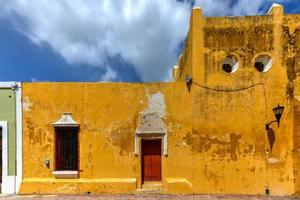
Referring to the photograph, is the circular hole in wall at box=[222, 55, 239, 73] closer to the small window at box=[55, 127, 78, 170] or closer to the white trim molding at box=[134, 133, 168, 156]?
the white trim molding at box=[134, 133, 168, 156]

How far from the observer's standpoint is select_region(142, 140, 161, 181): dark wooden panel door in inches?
531

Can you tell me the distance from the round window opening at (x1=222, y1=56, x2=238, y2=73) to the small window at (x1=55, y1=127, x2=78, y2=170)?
20.6 feet

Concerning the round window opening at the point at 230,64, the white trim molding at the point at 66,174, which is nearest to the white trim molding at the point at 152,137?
the white trim molding at the point at 66,174

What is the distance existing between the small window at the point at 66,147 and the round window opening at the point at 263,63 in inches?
296

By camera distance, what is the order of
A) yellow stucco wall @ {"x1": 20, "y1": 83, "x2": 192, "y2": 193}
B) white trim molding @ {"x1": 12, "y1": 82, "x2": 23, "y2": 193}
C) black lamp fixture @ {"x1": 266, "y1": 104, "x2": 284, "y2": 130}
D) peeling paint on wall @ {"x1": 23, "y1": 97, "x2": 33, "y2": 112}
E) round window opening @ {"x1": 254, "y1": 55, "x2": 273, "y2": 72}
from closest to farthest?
black lamp fixture @ {"x1": 266, "y1": 104, "x2": 284, "y2": 130}, yellow stucco wall @ {"x1": 20, "y1": 83, "x2": 192, "y2": 193}, white trim molding @ {"x1": 12, "y1": 82, "x2": 23, "y2": 193}, round window opening @ {"x1": 254, "y1": 55, "x2": 273, "y2": 72}, peeling paint on wall @ {"x1": 23, "y1": 97, "x2": 33, "y2": 112}

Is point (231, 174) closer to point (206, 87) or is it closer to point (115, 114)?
point (206, 87)

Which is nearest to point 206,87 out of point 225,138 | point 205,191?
point 225,138

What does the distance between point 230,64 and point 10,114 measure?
881cm

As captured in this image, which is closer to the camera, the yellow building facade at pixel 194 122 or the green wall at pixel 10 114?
the yellow building facade at pixel 194 122

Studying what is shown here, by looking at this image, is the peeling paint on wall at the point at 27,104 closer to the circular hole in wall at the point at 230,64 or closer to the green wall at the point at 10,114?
the green wall at the point at 10,114

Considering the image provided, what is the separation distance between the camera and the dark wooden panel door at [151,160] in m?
13.5

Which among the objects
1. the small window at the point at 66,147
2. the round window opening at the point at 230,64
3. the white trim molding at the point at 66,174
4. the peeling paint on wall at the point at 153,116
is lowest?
the white trim molding at the point at 66,174

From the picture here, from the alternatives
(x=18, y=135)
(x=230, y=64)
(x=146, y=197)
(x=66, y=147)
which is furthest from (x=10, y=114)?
(x=230, y=64)

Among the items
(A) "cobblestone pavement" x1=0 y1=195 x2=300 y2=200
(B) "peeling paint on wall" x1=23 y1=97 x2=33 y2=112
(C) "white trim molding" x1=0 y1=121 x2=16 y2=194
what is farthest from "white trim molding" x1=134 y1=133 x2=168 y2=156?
(C) "white trim molding" x1=0 y1=121 x2=16 y2=194
